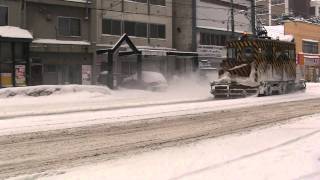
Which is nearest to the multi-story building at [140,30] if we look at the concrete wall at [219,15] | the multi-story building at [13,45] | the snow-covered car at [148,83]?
the snow-covered car at [148,83]

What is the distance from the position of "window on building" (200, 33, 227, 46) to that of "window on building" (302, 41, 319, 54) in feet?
74.0

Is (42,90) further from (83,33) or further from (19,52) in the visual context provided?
(83,33)

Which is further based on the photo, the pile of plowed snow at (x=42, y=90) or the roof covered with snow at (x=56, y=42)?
the roof covered with snow at (x=56, y=42)

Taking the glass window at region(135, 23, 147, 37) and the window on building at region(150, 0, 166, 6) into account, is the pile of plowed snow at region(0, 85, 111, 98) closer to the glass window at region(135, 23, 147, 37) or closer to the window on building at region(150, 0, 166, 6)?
the glass window at region(135, 23, 147, 37)

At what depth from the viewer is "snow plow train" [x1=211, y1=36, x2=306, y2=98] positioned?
30.2 metres

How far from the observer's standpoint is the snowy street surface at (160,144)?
9484 mm

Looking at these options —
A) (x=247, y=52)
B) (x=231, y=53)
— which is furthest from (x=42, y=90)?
(x=247, y=52)

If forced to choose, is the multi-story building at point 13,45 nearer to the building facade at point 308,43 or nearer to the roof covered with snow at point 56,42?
the roof covered with snow at point 56,42

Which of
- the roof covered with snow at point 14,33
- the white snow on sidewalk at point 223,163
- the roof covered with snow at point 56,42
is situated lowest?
the white snow on sidewalk at point 223,163

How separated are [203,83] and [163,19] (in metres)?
10.3

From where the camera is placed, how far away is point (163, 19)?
54031 mm

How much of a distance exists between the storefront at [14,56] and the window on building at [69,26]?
462 cm

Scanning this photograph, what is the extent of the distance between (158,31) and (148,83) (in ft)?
42.7

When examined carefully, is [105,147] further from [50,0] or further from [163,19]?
[163,19]
